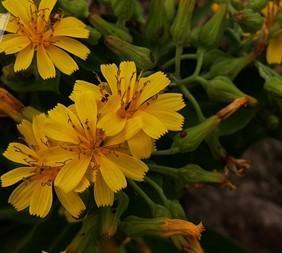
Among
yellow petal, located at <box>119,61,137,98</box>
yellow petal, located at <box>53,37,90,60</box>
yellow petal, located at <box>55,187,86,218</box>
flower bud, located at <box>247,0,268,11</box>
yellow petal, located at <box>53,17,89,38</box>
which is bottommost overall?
yellow petal, located at <box>55,187,86,218</box>

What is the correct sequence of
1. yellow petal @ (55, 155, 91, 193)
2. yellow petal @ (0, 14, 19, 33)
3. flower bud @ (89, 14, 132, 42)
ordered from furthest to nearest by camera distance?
flower bud @ (89, 14, 132, 42) → yellow petal @ (0, 14, 19, 33) → yellow petal @ (55, 155, 91, 193)

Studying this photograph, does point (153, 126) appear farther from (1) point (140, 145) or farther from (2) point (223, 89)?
(2) point (223, 89)

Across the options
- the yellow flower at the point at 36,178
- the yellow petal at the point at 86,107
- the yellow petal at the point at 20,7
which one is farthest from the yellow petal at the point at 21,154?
the yellow petal at the point at 20,7

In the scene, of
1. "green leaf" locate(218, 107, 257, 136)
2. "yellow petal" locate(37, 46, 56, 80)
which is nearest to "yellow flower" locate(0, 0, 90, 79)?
"yellow petal" locate(37, 46, 56, 80)

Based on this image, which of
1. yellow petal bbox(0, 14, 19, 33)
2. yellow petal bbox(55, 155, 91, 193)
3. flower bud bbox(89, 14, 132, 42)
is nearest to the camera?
yellow petal bbox(55, 155, 91, 193)

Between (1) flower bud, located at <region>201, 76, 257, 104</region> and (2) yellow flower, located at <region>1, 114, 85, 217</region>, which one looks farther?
(1) flower bud, located at <region>201, 76, 257, 104</region>

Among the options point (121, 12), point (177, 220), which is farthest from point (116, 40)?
point (177, 220)

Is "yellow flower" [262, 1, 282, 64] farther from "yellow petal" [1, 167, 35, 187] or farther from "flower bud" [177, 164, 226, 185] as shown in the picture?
"yellow petal" [1, 167, 35, 187]
